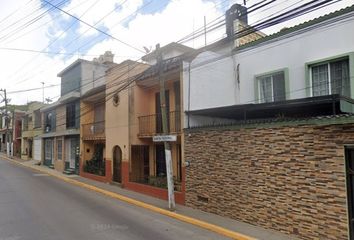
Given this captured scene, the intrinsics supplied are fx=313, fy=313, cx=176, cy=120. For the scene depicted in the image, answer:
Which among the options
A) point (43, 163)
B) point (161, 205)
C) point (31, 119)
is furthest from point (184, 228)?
point (31, 119)

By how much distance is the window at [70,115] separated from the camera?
25583 mm

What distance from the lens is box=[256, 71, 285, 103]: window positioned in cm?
1243

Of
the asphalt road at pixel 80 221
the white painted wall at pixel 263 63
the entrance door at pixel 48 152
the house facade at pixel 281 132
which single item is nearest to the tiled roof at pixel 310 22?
the house facade at pixel 281 132

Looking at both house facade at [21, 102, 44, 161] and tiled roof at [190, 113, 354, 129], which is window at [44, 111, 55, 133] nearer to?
house facade at [21, 102, 44, 161]

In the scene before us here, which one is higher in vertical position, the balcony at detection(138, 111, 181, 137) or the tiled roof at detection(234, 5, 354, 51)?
the tiled roof at detection(234, 5, 354, 51)

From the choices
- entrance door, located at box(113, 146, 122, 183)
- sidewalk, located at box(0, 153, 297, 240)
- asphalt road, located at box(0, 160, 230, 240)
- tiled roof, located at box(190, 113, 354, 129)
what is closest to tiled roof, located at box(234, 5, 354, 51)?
tiled roof, located at box(190, 113, 354, 129)

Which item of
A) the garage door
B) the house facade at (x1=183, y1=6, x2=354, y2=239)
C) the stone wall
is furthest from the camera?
the garage door

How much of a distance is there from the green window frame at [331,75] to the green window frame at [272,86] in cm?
90

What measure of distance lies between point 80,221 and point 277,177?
20.3ft

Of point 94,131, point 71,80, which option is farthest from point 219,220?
point 71,80

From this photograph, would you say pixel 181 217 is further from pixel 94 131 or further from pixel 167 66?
pixel 94 131

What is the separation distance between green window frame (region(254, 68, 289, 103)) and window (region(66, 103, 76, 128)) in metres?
16.9

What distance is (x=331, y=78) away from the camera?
35.9 ft

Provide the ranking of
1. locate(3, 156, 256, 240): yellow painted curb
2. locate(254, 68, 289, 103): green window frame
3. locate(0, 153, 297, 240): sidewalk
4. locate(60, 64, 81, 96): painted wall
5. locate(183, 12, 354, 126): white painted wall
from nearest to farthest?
locate(0, 153, 297, 240): sidewalk < locate(3, 156, 256, 240): yellow painted curb < locate(183, 12, 354, 126): white painted wall < locate(254, 68, 289, 103): green window frame < locate(60, 64, 81, 96): painted wall
